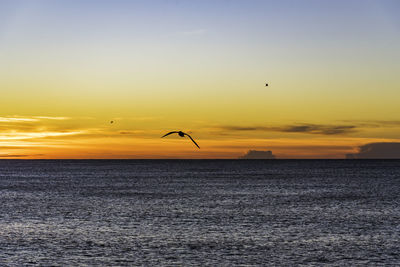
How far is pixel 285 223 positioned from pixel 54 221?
1047 inches

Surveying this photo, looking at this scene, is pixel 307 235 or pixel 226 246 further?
pixel 307 235

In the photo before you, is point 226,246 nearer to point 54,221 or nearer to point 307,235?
point 307,235

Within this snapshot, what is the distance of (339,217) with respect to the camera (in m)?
67.9

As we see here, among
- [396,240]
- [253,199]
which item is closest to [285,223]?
[396,240]

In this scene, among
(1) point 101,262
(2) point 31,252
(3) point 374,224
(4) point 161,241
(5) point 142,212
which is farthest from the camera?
(5) point 142,212

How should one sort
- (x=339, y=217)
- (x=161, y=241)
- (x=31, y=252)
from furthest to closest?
(x=339, y=217)
(x=161, y=241)
(x=31, y=252)

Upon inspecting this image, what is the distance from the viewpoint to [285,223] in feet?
201

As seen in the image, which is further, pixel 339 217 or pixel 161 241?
pixel 339 217

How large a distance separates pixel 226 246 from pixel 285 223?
17.3m

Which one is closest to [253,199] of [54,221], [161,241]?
[54,221]

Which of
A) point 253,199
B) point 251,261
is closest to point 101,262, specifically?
point 251,261

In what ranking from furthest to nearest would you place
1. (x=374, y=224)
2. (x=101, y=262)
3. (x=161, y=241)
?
1. (x=374, y=224)
2. (x=161, y=241)
3. (x=101, y=262)

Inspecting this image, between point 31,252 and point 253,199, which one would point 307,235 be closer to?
point 31,252

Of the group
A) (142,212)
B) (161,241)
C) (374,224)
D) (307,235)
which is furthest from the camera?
(142,212)
